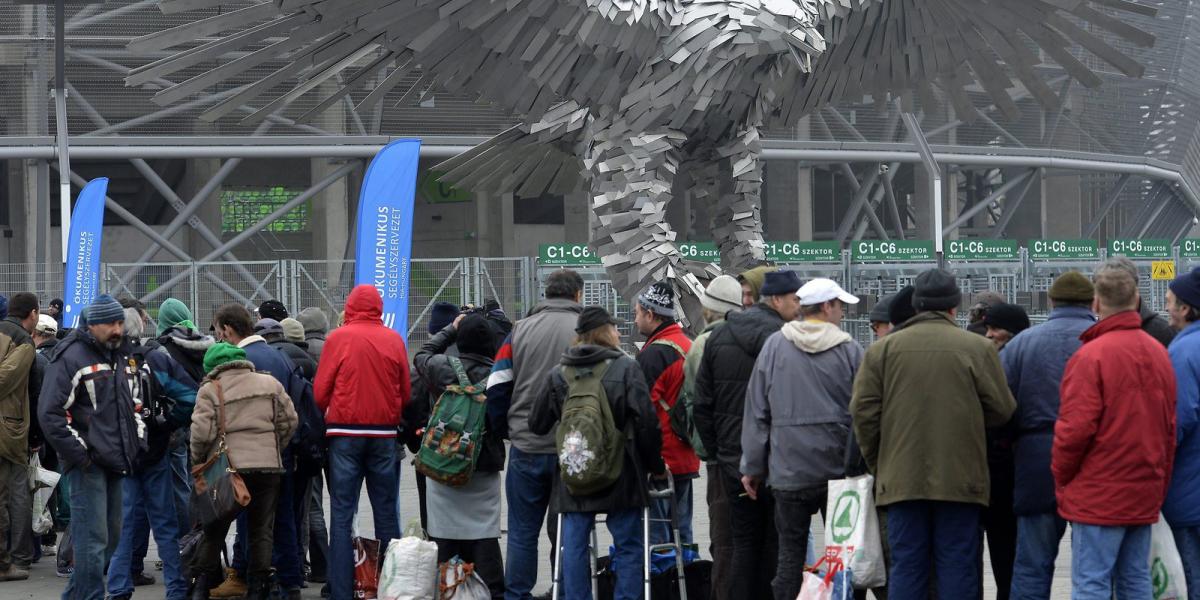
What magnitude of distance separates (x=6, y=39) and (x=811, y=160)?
37.5ft

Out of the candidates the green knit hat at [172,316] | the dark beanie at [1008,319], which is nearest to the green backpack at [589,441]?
the dark beanie at [1008,319]

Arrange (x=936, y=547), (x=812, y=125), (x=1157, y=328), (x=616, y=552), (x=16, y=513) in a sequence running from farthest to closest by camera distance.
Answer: (x=812, y=125) → (x=16, y=513) → (x=616, y=552) → (x=1157, y=328) → (x=936, y=547)

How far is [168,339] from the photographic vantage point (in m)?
8.27

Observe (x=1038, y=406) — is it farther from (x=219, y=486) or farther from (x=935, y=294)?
(x=219, y=486)

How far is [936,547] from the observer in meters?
6.01

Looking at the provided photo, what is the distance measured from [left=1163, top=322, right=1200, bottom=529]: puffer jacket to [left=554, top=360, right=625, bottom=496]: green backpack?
2275mm

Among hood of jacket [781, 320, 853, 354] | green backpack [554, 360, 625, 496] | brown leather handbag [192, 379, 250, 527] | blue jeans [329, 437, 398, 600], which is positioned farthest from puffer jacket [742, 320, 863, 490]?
brown leather handbag [192, 379, 250, 527]

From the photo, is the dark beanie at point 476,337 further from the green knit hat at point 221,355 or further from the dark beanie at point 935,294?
the dark beanie at point 935,294

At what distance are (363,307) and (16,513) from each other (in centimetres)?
288

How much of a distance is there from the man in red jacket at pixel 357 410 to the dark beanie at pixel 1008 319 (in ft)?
9.71

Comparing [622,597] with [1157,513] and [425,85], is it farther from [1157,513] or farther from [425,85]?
[425,85]

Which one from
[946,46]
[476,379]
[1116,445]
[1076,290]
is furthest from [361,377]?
[946,46]

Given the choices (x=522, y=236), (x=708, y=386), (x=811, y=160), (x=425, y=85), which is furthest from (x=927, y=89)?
(x=522, y=236)

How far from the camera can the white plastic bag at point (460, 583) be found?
745 cm
